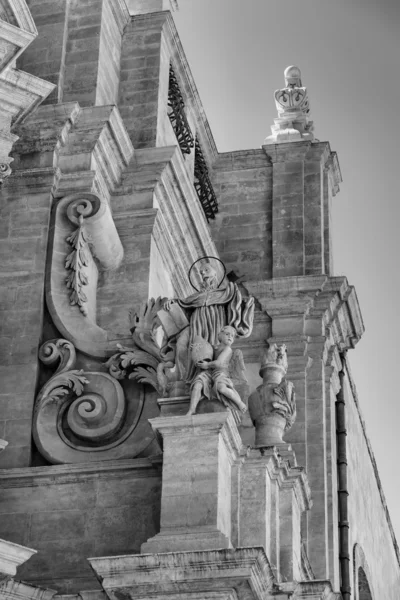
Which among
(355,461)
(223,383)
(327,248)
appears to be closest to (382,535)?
(355,461)

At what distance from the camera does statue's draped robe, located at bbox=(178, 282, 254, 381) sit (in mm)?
20828

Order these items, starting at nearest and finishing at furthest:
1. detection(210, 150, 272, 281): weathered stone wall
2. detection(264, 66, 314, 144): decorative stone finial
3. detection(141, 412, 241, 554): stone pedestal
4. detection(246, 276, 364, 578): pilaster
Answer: detection(141, 412, 241, 554): stone pedestal, detection(246, 276, 364, 578): pilaster, detection(210, 150, 272, 281): weathered stone wall, detection(264, 66, 314, 144): decorative stone finial

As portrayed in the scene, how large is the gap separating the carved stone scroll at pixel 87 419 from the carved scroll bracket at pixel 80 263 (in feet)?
1.70

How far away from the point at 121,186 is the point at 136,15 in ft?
11.1

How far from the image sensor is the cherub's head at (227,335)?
67.5ft

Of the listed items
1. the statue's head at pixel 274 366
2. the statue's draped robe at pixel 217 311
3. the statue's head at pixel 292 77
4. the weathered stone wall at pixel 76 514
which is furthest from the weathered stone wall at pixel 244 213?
the weathered stone wall at pixel 76 514

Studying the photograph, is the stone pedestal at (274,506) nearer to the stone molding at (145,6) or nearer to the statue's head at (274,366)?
the statue's head at (274,366)

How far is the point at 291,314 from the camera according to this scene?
92.6ft

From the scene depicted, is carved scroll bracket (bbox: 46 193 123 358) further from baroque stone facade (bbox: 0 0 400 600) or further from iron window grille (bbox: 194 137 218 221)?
iron window grille (bbox: 194 137 218 221)

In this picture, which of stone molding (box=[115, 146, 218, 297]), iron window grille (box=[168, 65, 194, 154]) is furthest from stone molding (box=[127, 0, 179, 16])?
stone molding (box=[115, 146, 218, 297])

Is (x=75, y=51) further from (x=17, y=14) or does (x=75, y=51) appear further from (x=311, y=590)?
(x=311, y=590)

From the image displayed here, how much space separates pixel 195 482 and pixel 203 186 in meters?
10.8

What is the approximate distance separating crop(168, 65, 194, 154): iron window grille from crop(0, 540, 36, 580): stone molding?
1035cm

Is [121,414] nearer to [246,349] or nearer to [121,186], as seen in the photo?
[121,186]
